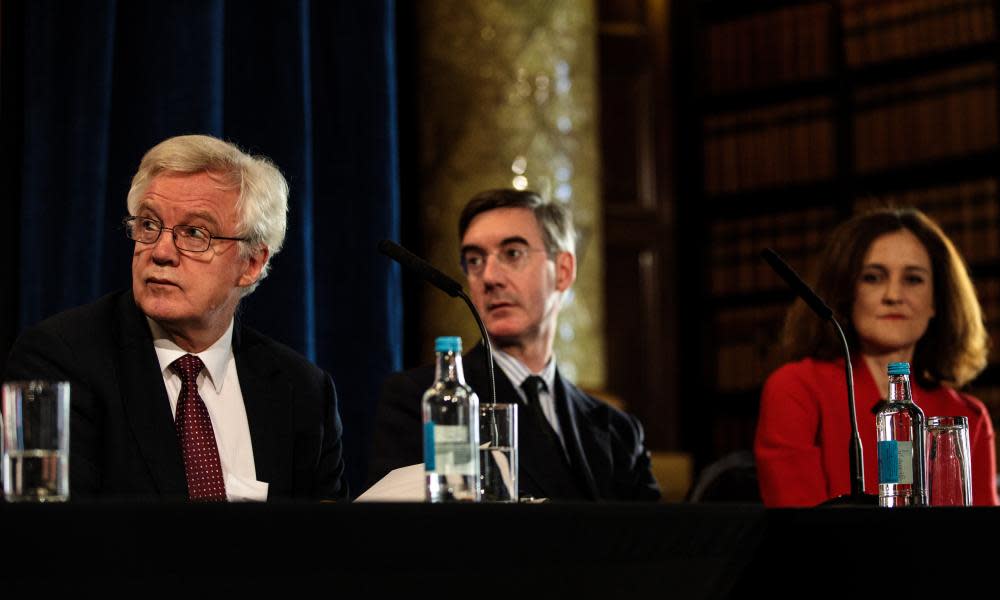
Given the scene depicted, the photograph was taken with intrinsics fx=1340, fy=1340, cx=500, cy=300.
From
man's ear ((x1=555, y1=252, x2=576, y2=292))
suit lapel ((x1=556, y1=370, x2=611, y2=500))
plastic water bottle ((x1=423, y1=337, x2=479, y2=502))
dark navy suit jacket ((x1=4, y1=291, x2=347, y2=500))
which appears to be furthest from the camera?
man's ear ((x1=555, y1=252, x2=576, y2=292))

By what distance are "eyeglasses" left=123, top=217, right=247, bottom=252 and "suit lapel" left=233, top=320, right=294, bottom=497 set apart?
184mm

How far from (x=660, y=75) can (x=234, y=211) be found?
362cm

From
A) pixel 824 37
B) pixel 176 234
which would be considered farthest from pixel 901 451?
pixel 824 37

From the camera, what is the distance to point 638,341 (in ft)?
18.4

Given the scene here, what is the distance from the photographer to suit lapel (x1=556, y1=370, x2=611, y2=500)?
8.75ft

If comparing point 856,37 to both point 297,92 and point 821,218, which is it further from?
point 297,92

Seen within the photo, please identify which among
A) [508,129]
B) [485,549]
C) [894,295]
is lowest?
[485,549]

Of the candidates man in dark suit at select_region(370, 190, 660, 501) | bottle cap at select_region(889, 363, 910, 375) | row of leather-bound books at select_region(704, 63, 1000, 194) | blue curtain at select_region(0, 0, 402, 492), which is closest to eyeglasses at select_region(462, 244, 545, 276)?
man in dark suit at select_region(370, 190, 660, 501)

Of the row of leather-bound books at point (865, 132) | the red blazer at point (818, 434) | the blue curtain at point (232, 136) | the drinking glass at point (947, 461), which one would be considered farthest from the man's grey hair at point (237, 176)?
the row of leather-bound books at point (865, 132)

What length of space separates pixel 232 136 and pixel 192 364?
3.22 feet

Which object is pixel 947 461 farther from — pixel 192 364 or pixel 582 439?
pixel 192 364

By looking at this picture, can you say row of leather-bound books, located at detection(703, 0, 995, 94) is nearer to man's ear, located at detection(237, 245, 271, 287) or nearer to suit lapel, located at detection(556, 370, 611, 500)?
suit lapel, located at detection(556, 370, 611, 500)

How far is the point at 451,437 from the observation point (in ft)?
5.03

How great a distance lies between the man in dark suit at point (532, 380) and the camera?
2561 millimetres
